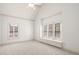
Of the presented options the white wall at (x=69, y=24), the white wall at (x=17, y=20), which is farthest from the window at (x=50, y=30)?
the white wall at (x=17, y=20)

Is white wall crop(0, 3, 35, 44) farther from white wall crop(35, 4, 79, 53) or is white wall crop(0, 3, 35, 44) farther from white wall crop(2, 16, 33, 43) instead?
white wall crop(35, 4, 79, 53)

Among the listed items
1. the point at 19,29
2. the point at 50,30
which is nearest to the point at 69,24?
the point at 50,30

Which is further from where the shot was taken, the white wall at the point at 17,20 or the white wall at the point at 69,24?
the white wall at the point at 17,20

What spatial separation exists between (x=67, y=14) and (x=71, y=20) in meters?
0.29

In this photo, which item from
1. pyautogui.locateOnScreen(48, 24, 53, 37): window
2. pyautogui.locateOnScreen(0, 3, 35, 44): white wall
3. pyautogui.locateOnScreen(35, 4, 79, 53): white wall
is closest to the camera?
pyautogui.locateOnScreen(35, 4, 79, 53): white wall

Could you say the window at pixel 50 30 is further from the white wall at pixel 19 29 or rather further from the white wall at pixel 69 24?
the white wall at pixel 19 29

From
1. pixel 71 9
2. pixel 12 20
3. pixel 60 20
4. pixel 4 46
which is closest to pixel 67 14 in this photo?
pixel 71 9

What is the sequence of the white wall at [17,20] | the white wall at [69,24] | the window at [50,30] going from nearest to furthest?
the white wall at [69,24] < the white wall at [17,20] < the window at [50,30]

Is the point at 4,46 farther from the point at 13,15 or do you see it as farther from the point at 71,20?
the point at 71,20

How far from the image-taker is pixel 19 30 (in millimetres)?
2344

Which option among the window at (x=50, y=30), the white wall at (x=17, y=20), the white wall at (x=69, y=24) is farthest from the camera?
the window at (x=50, y=30)

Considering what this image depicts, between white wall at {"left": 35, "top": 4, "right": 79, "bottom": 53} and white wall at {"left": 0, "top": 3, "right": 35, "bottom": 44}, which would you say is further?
white wall at {"left": 0, "top": 3, "right": 35, "bottom": 44}

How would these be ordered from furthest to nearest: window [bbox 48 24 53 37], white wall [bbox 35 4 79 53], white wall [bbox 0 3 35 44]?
window [bbox 48 24 53 37] → white wall [bbox 0 3 35 44] → white wall [bbox 35 4 79 53]

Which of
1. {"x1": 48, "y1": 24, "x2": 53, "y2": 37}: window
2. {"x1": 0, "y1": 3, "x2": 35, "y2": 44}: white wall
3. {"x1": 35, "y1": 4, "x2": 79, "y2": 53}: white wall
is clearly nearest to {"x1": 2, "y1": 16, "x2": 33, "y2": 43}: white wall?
{"x1": 0, "y1": 3, "x2": 35, "y2": 44}: white wall
